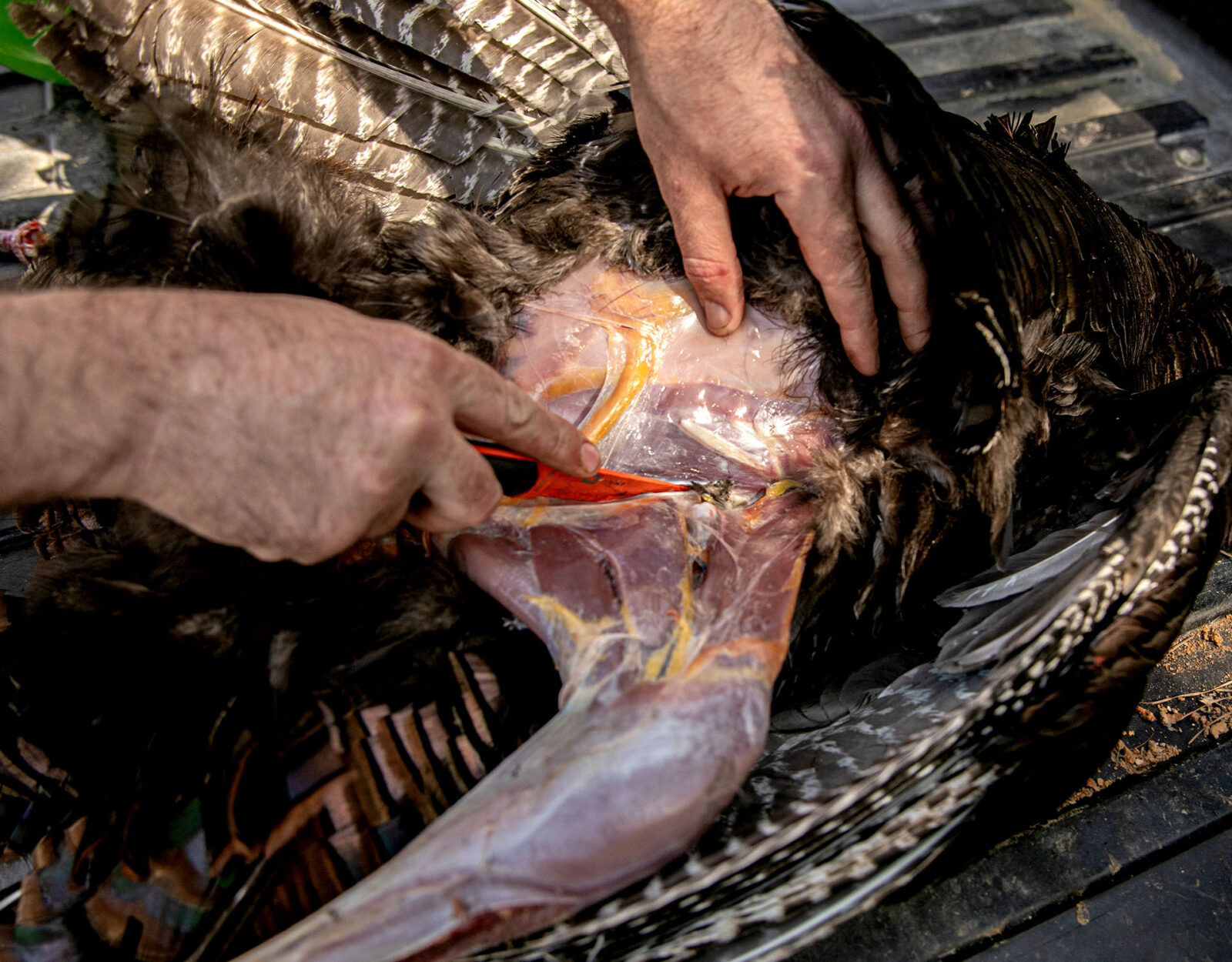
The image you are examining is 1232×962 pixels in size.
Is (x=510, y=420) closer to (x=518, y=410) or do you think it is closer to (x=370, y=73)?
(x=518, y=410)

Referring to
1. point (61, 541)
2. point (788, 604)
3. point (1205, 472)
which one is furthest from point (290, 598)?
point (1205, 472)

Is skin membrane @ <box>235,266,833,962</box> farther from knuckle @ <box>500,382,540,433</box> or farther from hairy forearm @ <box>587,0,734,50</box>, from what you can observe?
hairy forearm @ <box>587,0,734,50</box>

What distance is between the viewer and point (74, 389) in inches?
34.8

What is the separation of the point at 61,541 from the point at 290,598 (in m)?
0.75

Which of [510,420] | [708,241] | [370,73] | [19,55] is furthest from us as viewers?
[19,55]

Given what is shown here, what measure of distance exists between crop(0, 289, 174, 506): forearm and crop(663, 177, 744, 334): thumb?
896 mm

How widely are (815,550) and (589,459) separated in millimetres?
478

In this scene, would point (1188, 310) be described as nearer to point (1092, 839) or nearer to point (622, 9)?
point (1092, 839)

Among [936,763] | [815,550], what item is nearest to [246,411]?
[815,550]

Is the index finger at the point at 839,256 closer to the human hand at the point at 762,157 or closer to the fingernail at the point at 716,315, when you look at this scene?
the human hand at the point at 762,157

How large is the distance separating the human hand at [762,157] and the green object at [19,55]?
6.47ft

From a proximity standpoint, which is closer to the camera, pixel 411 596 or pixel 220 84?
pixel 411 596

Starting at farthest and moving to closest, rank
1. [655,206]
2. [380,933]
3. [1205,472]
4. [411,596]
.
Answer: [655,206]
[411,596]
[1205,472]
[380,933]

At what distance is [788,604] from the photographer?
1.37 meters
